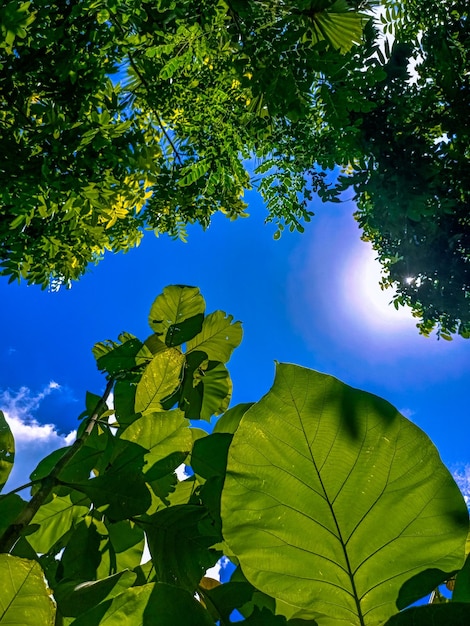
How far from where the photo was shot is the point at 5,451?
0.35m

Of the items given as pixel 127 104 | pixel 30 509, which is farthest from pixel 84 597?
pixel 127 104

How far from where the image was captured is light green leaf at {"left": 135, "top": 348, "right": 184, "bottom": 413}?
1.49ft

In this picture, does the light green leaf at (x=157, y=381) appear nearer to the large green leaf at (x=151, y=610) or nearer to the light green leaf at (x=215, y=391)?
the light green leaf at (x=215, y=391)

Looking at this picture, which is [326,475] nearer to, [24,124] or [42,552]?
[42,552]

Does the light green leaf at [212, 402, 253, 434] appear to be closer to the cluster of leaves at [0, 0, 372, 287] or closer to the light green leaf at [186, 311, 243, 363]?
the light green leaf at [186, 311, 243, 363]

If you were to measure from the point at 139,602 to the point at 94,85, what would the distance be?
265cm

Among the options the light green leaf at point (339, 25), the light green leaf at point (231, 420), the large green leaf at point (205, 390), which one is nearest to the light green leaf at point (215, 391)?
the large green leaf at point (205, 390)

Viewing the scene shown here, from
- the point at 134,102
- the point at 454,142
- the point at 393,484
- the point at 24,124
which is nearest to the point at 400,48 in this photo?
the point at 454,142

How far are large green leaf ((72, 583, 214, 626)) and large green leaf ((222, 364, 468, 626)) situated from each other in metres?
0.04

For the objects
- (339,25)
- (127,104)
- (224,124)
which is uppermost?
(339,25)

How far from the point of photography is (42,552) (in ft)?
1.47

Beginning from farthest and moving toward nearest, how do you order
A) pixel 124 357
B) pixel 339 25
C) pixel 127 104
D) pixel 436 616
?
pixel 339 25 < pixel 127 104 < pixel 124 357 < pixel 436 616

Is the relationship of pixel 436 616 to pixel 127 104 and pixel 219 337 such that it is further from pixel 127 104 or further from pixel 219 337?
pixel 127 104

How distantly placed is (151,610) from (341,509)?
0.11 m
